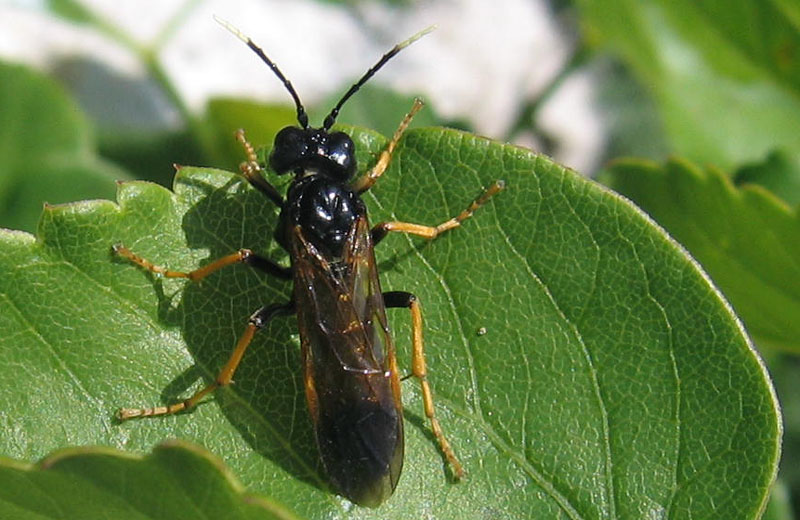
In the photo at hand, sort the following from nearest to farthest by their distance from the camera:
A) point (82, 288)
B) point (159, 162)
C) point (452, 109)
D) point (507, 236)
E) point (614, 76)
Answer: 1. point (82, 288)
2. point (507, 236)
3. point (159, 162)
4. point (452, 109)
5. point (614, 76)

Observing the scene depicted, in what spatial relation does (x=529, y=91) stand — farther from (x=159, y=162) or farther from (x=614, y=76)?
(x=159, y=162)

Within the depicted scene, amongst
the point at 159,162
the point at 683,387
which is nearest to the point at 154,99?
the point at 159,162

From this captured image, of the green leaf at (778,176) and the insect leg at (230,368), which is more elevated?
the green leaf at (778,176)

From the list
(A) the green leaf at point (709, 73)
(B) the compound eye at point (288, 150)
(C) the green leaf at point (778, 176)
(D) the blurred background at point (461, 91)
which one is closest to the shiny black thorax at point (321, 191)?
(B) the compound eye at point (288, 150)

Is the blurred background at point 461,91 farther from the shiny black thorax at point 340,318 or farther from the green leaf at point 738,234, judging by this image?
the shiny black thorax at point 340,318

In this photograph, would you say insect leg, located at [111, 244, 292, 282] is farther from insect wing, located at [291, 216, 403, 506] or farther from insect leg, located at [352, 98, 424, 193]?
insect leg, located at [352, 98, 424, 193]

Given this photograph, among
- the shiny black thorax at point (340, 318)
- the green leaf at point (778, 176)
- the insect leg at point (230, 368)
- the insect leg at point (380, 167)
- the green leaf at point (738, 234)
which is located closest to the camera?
the insect leg at point (230, 368)
